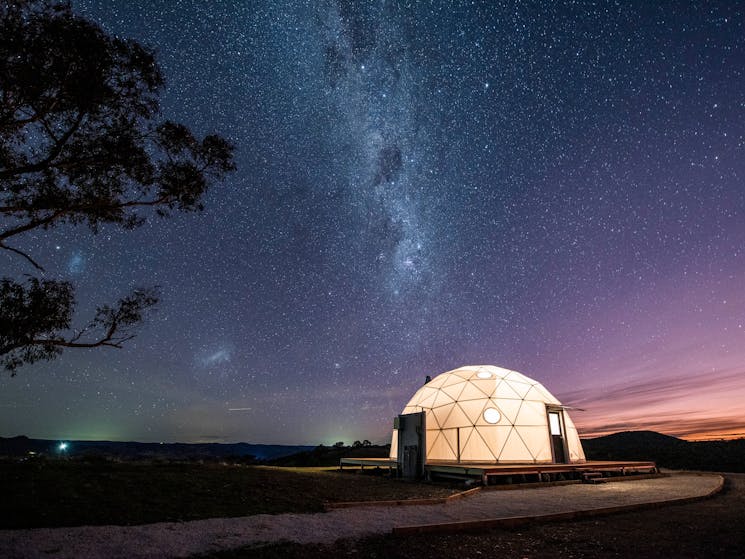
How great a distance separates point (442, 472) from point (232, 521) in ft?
31.0

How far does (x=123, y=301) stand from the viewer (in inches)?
486

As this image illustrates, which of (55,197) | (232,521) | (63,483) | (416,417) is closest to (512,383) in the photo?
(416,417)

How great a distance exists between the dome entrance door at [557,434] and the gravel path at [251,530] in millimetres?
7839

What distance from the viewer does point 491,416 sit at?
57.3ft

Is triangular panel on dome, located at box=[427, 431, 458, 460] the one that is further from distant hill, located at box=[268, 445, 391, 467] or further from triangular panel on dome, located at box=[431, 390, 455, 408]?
distant hill, located at box=[268, 445, 391, 467]

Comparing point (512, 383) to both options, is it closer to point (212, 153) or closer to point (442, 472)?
point (442, 472)

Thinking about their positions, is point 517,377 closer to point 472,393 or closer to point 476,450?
point 472,393

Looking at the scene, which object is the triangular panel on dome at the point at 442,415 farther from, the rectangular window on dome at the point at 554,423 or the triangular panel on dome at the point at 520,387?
the rectangular window on dome at the point at 554,423

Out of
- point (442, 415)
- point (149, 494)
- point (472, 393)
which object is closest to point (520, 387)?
point (472, 393)

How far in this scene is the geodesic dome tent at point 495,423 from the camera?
1692 centimetres

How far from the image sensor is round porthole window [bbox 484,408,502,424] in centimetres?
1736

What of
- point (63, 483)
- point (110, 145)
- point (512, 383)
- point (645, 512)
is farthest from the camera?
point (512, 383)

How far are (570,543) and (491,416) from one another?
37.7 feet

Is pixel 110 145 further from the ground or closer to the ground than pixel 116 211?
further from the ground
